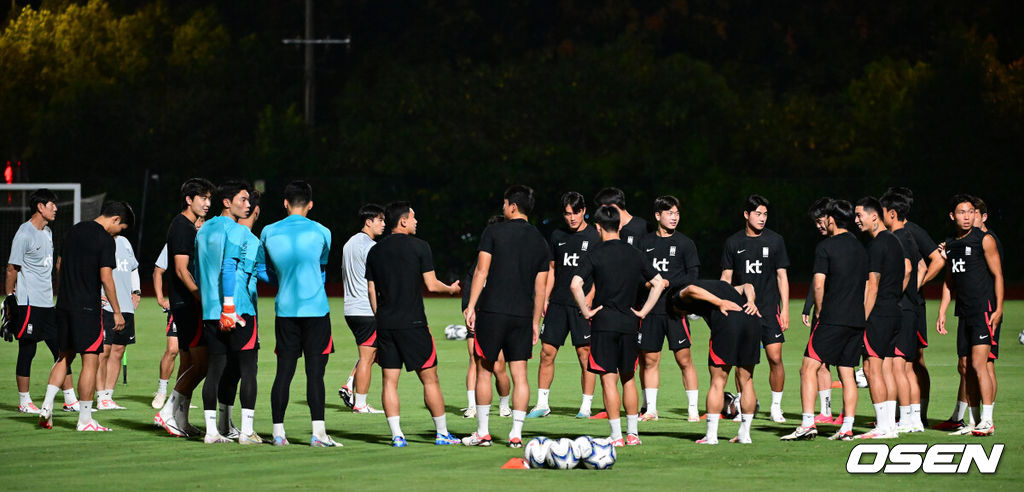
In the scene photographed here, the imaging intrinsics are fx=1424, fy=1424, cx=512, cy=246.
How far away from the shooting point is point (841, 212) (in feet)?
37.1

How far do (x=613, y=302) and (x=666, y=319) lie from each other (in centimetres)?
221

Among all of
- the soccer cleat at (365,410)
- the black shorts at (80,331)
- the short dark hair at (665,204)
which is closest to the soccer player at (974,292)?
the short dark hair at (665,204)

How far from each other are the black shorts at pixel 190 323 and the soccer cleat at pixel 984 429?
6.38 m

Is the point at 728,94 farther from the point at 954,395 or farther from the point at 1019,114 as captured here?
the point at 954,395

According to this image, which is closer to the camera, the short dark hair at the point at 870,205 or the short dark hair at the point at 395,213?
the short dark hair at the point at 395,213

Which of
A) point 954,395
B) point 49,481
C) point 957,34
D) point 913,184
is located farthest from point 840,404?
point 957,34

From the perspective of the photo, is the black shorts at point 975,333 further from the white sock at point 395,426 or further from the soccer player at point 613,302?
the white sock at point 395,426

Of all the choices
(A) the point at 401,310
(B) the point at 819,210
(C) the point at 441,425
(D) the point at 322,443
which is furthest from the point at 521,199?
(B) the point at 819,210

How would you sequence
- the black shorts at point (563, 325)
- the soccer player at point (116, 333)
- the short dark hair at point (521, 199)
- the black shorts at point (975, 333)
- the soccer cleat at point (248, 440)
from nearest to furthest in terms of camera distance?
the short dark hair at point (521, 199) → the soccer cleat at point (248, 440) → the black shorts at point (975, 333) → the black shorts at point (563, 325) → the soccer player at point (116, 333)

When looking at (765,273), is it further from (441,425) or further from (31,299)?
(31,299)

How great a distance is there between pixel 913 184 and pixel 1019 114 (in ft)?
19.6

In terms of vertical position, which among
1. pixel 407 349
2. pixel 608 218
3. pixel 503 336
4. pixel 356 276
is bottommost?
pixel 407 349

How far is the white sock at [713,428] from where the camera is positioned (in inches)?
439

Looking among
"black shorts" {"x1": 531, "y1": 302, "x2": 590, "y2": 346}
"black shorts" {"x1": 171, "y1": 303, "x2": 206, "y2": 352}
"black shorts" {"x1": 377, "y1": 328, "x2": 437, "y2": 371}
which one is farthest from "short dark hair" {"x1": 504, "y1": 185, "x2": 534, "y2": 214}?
"black shorts" {"x1": 171, "y1": 303, "x2": 206, "y2": 352}
